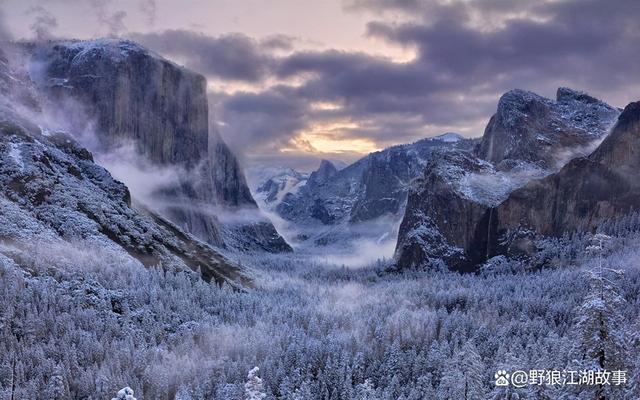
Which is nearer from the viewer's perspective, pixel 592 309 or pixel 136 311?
pixel 592 309

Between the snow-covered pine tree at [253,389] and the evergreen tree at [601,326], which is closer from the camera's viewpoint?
the evergreen tree at [601,326]

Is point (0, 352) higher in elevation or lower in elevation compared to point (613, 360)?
lower

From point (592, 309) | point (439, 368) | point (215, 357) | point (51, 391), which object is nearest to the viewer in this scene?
point (592, 309)

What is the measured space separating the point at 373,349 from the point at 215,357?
54.2m

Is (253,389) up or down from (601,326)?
down

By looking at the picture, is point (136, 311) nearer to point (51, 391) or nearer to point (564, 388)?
point (51, 391)

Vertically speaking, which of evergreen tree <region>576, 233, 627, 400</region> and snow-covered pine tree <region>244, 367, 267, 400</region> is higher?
→ evergreen tree <region>576, 233, 627, 400</region>

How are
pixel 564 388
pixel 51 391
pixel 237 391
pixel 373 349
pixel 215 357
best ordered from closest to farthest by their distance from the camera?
pixel 564 388
pixel 51 391
pixel 237 391
pixel 215 357
pixel 373 349

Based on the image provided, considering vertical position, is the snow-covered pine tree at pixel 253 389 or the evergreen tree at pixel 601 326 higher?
the evergreen tree at pixel 601 326

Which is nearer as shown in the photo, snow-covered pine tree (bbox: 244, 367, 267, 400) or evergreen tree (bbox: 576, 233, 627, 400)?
evergreen tree (bbox: 576, 233, 627, 400)

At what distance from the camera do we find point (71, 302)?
609ft

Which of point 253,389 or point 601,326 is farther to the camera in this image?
point 253,389

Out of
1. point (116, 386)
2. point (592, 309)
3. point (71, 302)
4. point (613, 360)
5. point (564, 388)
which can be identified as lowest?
point (116, 386)

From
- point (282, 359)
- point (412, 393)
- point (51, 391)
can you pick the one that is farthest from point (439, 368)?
point (51, 391)
